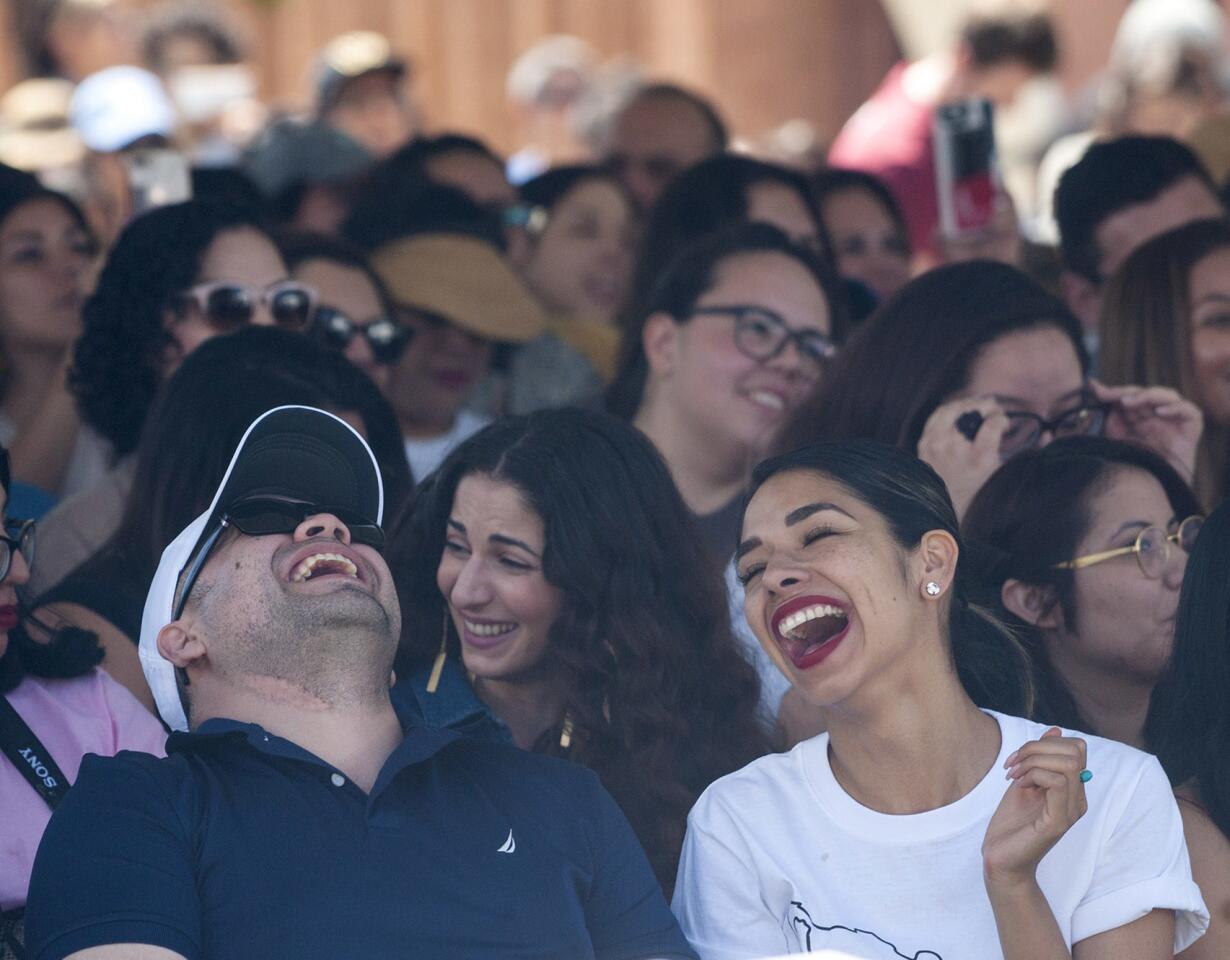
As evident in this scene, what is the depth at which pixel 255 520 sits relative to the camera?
257 centimetres

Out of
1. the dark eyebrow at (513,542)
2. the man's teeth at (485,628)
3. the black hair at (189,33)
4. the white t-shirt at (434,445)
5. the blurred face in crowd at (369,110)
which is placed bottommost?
the white t-shirt at (434,445)

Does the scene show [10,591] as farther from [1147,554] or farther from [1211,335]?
[1211,335]

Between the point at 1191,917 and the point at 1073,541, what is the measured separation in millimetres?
767

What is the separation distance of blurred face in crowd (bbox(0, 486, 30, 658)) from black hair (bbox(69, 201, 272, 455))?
101cm

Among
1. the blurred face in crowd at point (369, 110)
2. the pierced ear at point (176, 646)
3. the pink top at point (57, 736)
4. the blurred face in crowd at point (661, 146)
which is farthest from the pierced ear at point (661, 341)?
the blurred face in crowd at point (369, 110)

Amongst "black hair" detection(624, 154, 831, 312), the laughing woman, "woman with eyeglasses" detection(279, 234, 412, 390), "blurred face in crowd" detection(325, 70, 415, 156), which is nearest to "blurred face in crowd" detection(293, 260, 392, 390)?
"woman with eyeglasses" detection(279, 234, 412, 390)

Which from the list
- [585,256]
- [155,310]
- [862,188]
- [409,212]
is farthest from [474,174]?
[155,310]

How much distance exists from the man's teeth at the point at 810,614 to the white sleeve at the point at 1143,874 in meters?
0.46

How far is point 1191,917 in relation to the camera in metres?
2.46

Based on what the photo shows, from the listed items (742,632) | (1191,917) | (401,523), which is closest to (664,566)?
(742,632)

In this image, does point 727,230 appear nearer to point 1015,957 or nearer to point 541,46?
point 1015,957

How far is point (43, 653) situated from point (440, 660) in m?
0.63

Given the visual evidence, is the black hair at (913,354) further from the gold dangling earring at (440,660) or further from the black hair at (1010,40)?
the black hair at (1010,40)

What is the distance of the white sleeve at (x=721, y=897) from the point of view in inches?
97.3
